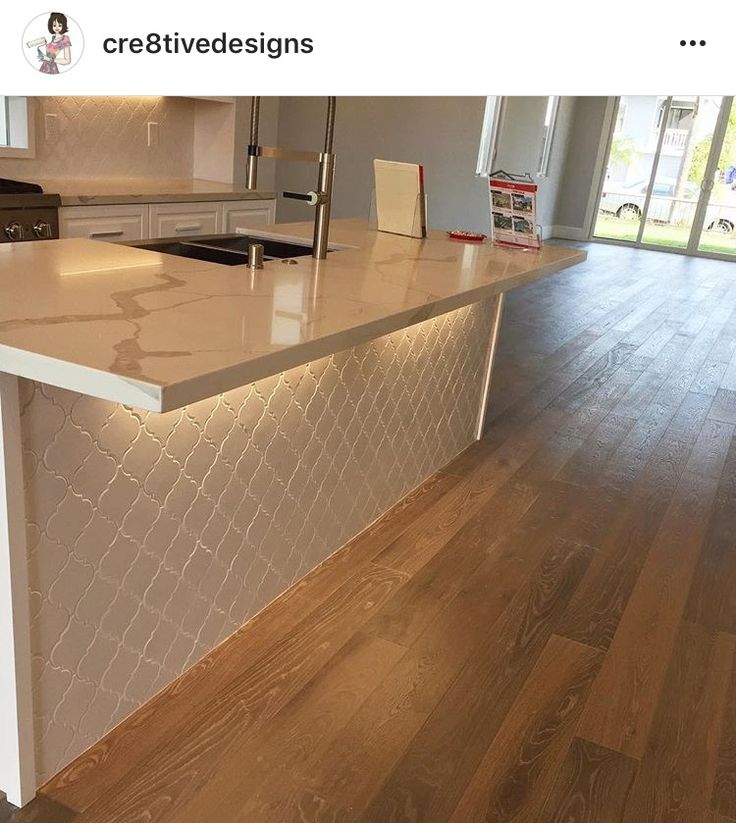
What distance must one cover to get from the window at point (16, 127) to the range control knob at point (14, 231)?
0.70 meters

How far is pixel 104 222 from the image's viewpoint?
3.60m

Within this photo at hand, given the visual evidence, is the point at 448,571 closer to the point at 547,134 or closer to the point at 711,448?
the point at 711,448

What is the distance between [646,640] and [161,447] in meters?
1.44

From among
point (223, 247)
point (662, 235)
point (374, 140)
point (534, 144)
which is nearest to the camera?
point (223, 247)

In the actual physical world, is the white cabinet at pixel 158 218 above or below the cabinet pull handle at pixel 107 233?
above

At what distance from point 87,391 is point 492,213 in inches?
91.3

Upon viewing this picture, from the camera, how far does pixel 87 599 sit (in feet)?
5.05

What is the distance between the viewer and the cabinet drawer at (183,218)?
12.7 feet

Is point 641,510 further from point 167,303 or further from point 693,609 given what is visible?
point 167,303

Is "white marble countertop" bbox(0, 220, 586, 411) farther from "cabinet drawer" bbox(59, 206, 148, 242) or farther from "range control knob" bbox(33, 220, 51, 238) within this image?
"cabinet drawer" bbox(59, 206, 148, 242)

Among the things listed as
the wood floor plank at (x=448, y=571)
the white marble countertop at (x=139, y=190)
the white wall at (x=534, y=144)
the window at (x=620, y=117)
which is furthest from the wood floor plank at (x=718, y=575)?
the window at (x=620, y=117)

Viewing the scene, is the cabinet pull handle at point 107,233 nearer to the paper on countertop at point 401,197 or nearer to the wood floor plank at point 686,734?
the paper on countertop at point 401,197
